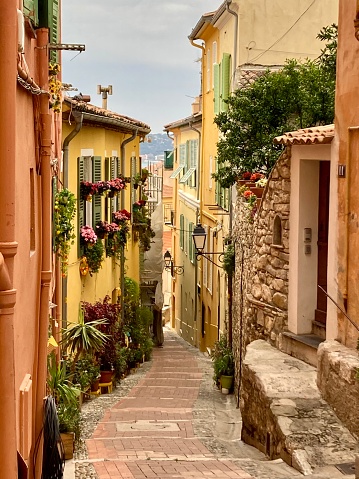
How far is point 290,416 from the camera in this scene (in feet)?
36.4

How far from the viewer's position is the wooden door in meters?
13.8

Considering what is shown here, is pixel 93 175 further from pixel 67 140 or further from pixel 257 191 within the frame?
pixel 257 191

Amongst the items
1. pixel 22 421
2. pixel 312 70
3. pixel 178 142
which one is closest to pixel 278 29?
pixel 312 70

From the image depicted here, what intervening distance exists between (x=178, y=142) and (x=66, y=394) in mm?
33084

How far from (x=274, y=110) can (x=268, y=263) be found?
5.43 metres

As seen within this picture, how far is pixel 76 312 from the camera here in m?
18.9

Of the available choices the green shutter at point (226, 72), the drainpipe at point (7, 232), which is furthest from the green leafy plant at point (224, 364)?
the drainpipe at point (7, 232)

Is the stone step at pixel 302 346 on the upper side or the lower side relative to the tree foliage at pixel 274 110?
lower

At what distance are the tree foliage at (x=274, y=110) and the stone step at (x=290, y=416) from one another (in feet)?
21.0

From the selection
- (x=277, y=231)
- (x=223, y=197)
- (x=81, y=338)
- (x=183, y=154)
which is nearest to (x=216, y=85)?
(x=223, y=197)

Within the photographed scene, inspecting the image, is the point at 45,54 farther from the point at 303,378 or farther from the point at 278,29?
the point at 278,29

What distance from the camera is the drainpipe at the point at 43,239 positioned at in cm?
1052

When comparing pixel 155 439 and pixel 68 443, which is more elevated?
pixel 68 443

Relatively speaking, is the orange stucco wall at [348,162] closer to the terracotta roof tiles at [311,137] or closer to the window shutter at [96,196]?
the terracotta roof tiles at [311,137]
